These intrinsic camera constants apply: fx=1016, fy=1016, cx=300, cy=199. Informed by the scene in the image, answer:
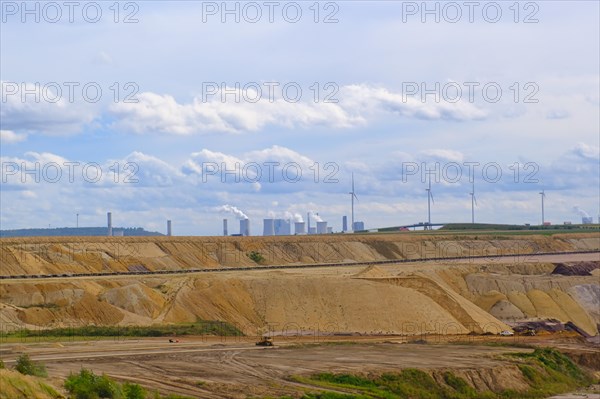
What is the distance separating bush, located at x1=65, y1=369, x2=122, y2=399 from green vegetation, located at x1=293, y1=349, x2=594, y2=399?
921cm

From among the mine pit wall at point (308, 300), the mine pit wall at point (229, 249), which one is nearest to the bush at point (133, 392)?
the mine pit wall at point (308, 300)

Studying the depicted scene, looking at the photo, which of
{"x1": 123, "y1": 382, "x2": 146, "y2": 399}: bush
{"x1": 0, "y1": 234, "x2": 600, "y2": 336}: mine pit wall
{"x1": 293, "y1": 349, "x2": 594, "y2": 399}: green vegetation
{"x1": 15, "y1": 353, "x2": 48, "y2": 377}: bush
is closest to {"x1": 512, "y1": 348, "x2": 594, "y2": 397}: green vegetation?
{"x1": 293, "y1": 349, "x2": 594, "y2": 399}: green vegetation

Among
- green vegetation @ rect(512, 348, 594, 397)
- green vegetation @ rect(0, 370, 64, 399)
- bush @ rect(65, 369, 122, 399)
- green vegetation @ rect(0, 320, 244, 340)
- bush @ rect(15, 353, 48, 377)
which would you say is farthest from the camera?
green vegetation @ rect(0, 320, 244, 340)

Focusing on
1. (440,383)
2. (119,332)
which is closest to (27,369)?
(440,383)

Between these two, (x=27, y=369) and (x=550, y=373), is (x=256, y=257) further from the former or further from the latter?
(x=27, y=369)

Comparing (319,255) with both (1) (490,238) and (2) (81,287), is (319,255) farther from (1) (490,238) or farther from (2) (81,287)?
(2) (81,287)

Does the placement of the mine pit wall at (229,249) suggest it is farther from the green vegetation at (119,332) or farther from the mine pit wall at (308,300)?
the green vegetation at (119,332)

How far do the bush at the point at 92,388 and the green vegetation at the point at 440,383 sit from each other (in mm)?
9213

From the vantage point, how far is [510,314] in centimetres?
8919

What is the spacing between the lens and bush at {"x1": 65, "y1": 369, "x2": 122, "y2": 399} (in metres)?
37.7

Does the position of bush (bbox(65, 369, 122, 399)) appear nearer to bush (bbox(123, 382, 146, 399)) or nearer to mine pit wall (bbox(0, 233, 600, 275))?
bush (bbox(123, 382, 146, 399))

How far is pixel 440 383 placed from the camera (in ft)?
168

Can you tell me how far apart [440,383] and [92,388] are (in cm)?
1996

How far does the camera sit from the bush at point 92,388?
37.7 metres
